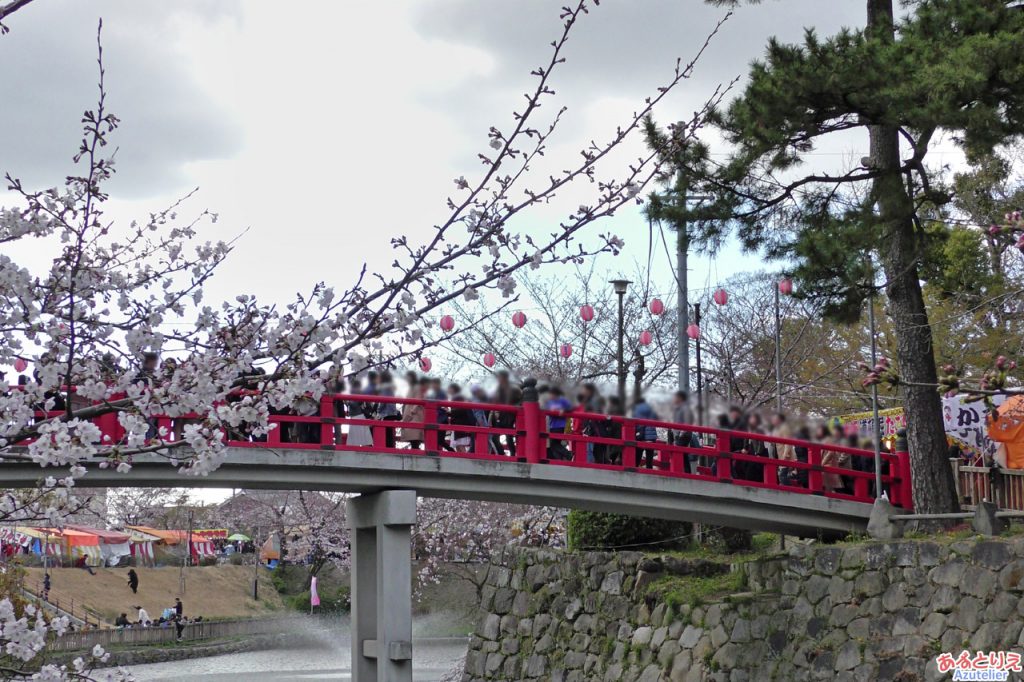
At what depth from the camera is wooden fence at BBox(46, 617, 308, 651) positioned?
2798cm

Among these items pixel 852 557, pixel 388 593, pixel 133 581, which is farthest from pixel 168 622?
pixel 852 557

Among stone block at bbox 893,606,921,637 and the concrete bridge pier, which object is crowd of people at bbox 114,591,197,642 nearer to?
the concrete bridge pier

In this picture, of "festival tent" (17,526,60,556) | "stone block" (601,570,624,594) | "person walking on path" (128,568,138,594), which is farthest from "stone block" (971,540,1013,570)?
"festival tent" (17,526,60,556)

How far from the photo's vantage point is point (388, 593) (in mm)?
13945

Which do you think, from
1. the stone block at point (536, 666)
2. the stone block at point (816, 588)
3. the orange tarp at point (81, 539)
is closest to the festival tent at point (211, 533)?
the orange tarp at point (81, 539)

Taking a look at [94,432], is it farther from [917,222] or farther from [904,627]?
[917,222]

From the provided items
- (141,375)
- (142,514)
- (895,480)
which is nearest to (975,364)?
(895,480)

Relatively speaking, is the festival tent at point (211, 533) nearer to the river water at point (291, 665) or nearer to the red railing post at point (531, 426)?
the river water at point (291, 665)

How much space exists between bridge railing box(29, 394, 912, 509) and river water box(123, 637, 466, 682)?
9.73m

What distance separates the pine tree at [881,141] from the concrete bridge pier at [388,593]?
16.2 feet

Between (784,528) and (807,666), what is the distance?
2020mm

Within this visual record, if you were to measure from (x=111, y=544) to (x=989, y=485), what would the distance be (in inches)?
1223

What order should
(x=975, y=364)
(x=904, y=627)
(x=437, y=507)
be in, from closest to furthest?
1. (x=904, y=627)
2. (x=975, y=364)
3. (x=437, y=507)

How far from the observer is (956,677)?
11805 millimetres
